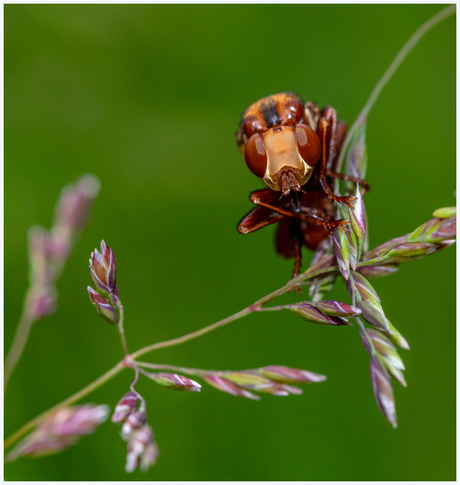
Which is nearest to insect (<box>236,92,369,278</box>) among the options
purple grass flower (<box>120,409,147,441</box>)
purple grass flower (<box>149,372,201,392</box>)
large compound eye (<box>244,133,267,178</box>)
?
large compound eye (<box>244,133,267,178</box>)

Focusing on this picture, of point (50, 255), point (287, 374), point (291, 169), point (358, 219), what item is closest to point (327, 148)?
point (291, 169)

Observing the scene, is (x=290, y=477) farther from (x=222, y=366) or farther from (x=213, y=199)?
(x=213, y=199)

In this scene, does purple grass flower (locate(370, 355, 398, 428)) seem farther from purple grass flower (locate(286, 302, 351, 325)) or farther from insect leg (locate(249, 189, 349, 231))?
insect leg (locate(249, 189, 349, 231))

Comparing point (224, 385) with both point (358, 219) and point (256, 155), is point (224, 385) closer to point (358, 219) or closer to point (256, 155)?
point (358, 219)

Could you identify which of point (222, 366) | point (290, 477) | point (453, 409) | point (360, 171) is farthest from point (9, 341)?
point (453, 409)

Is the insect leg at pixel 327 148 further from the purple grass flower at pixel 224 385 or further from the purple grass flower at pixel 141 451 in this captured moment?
the purple grass flower at pixel 141 451

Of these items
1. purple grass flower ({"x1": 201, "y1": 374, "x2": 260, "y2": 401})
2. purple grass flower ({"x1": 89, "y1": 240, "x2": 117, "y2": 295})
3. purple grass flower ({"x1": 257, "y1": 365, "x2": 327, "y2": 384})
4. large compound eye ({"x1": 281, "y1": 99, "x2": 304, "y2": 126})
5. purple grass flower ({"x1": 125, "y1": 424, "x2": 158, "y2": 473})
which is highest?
large compound eye ({"x1": 281, "y1": 99, "x2": 304, "y2": 126})
